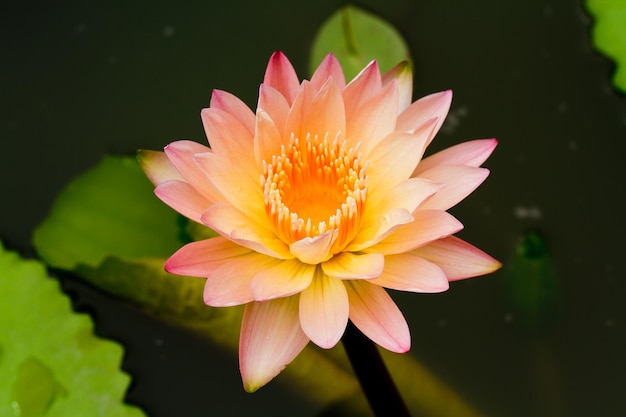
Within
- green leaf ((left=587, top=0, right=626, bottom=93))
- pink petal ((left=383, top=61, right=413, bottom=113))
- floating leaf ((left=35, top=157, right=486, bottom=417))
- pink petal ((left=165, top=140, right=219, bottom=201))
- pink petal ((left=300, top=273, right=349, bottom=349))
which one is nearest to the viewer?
pink petal ((left=300, top=273, right=349, bottom=349))

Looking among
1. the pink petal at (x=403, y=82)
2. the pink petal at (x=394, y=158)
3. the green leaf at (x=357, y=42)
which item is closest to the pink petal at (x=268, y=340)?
the pink petal at (x=394, y=158)

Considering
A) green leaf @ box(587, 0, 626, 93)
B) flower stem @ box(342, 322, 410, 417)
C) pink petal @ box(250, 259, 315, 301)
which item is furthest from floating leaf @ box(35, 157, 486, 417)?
green leaf @ box(587, 0, 626, 93)

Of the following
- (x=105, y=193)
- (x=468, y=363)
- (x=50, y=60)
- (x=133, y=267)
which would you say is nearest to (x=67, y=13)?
(x=50, y=60)

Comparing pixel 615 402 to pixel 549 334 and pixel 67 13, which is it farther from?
pixel 67 13

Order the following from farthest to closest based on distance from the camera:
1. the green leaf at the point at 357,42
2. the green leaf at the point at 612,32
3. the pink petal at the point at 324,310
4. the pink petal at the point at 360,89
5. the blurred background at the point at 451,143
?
the green leaf at the point at 357,42
the green leaf at the point at 612,32
the blurred background at the point at 451,143
the pink petal at the point at 360,89
the pink petal at the point at 324,310

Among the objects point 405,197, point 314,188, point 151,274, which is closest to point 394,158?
point 405,197

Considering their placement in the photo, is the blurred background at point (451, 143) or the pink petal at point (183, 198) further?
the blurred background at point (451, 143)

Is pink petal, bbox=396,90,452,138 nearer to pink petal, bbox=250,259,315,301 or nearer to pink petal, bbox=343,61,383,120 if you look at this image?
pink petal, bbox=343,61,383,120

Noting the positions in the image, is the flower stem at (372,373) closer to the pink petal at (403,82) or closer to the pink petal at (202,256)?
the pink petal at (202,256)
